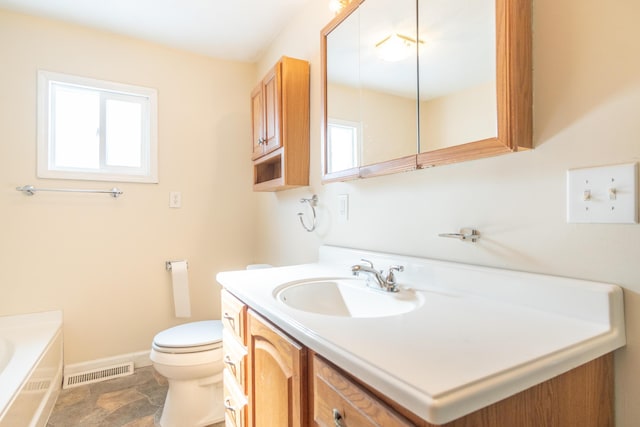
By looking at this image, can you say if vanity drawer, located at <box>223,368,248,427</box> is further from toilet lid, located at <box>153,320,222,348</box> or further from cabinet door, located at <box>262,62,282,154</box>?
cabinet door, located at <box>262,62,282,154</box>

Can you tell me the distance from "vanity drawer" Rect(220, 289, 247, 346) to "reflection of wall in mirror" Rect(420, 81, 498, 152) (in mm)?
817

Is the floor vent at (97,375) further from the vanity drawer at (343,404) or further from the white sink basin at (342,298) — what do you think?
the vanity drawer at (343,404)

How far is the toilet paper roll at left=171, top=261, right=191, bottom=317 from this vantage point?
2.24 m

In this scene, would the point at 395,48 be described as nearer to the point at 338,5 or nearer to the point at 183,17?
the point at 338,5

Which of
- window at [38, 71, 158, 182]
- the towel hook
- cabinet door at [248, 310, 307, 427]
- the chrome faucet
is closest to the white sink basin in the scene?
the chrome faucet

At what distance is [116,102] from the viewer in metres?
2.22

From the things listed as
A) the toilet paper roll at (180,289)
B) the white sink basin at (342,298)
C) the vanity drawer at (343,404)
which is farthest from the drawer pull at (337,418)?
the toilet paper roll at (180,289)

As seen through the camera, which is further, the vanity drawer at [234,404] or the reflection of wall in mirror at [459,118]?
the vanity drawer at [234,404]

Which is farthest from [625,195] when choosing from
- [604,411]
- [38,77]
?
[38,77]

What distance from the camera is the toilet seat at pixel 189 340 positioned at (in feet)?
5.11

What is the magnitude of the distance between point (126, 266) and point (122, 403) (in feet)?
2.69

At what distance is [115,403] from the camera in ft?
5.93

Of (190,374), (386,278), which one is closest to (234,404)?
(190,374)

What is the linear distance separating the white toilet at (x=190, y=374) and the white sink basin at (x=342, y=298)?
724 millimetres
